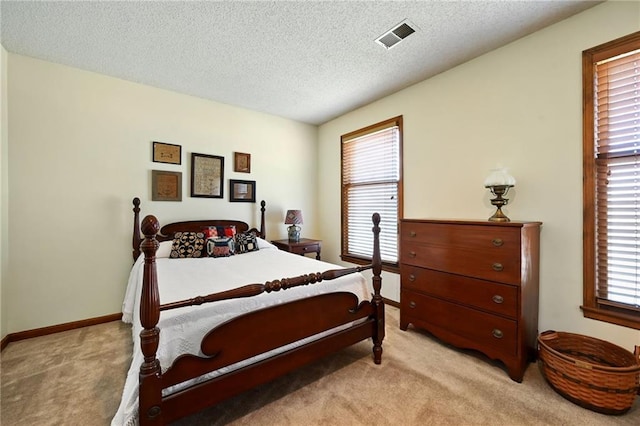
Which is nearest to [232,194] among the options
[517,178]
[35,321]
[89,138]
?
[89,138]

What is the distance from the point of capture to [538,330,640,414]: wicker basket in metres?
1.54

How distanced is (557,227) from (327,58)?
2492 millimetres

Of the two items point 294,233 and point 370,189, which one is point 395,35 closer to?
point 370,189

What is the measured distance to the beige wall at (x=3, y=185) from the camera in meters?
2.37

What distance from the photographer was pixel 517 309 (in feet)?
6.24

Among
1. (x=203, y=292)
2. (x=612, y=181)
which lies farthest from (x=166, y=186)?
(x=612, y=181)

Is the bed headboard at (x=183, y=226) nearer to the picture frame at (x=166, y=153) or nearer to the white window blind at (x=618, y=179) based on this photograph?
the picture frame at (x=166, y=153)

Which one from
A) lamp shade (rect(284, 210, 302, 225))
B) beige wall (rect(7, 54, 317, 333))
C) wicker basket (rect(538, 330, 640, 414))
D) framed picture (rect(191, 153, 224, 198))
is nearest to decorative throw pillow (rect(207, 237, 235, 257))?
beige wall (rect(7, 54, 317, 333))

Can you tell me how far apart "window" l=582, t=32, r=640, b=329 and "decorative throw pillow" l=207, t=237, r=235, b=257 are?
3262mm

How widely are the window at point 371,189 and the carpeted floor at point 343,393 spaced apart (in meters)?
1.48

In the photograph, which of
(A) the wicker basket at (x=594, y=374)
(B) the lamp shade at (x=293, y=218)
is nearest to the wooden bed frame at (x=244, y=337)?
(A) the wicker basket at (x=594, y=374)

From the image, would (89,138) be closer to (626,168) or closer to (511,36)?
(511,36)

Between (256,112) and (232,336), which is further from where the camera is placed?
(256,112)

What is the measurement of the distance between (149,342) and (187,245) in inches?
78.5
